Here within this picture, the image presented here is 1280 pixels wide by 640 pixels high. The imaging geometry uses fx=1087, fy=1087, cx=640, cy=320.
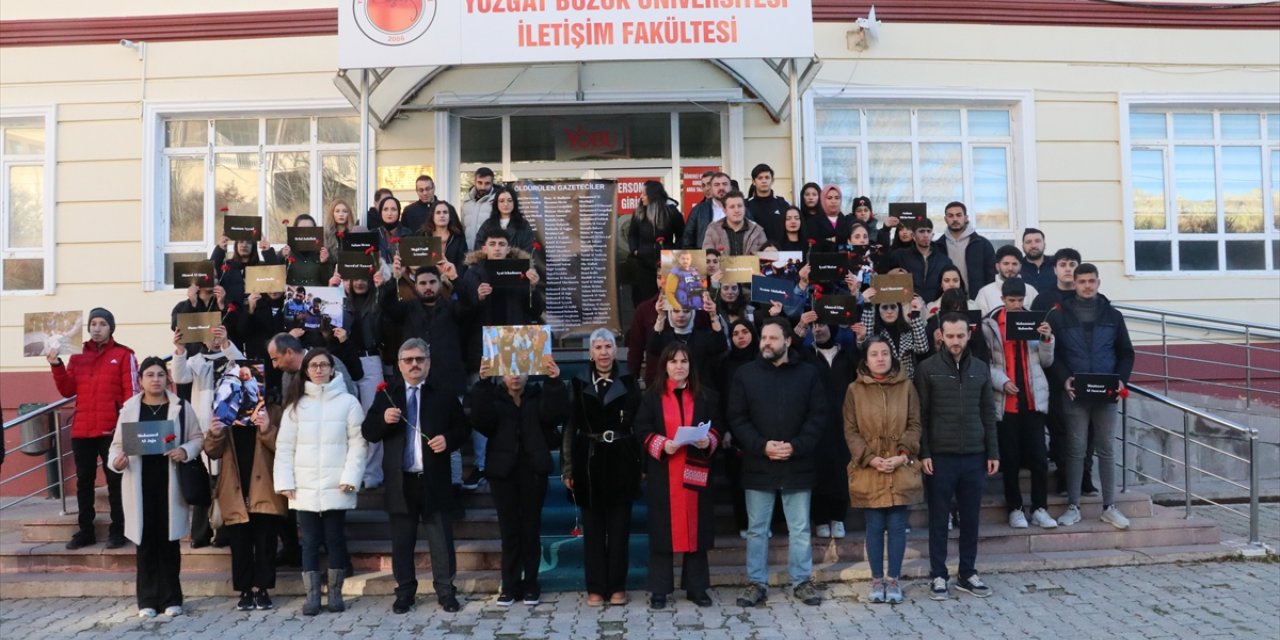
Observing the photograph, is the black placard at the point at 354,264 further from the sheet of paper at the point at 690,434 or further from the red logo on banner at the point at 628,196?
the red logo on banner at the point at 628,196

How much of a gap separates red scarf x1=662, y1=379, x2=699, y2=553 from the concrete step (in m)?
0.54

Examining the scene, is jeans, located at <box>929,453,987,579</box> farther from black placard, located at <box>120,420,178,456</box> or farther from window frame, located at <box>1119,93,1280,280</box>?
window frame, located at <box>1119,93,1280,280</box>

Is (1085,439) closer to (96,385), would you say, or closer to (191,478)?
(191,478)

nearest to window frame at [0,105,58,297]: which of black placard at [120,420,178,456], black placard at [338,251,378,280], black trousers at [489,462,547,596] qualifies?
black placard at [338,251,378,280]

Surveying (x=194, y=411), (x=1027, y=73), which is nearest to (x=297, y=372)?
(x=194, y=411)

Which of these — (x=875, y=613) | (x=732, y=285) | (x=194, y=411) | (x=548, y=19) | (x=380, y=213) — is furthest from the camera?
(x=380, y=213)

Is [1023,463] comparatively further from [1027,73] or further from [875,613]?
[1027,73]

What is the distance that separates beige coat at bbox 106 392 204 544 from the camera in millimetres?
7344

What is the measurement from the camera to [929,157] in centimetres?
1212

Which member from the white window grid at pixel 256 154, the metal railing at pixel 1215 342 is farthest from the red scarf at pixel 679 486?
the metal railing at pixel 1215 342

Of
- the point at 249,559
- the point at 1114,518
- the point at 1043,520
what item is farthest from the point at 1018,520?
the point at 249,559

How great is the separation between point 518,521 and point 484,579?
26.8 inches

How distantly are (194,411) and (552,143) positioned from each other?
5375 mm

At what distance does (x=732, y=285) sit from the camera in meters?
8.35
